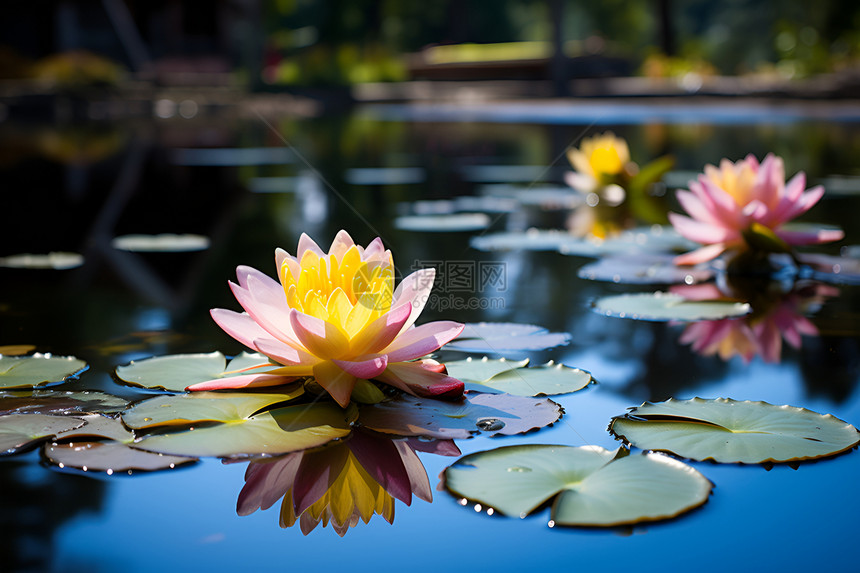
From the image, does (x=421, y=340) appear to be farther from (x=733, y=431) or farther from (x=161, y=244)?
(x=161, y=244)

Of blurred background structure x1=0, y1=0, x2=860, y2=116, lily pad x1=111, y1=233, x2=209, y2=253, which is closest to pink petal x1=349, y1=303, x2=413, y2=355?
lily pad x1=111, y1=233, x2=209, y2=253

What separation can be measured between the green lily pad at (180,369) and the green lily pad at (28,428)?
171mm

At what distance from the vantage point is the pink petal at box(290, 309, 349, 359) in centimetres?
104

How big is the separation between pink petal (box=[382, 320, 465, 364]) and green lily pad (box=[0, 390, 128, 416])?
0.37 m

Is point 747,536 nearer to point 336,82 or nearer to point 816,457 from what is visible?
point 816,457

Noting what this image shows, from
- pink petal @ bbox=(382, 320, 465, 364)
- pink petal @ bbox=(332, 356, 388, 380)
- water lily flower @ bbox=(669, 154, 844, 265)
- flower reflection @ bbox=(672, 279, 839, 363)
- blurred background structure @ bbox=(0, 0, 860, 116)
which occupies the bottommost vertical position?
pink petal @ bbox=(332, 356, 388, 380)

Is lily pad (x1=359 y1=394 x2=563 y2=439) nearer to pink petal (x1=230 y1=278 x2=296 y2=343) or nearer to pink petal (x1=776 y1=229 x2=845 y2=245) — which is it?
pink petal (x1=230 y1=278 x2=296 y2=343)

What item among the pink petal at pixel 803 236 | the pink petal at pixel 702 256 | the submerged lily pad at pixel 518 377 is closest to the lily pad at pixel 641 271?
the pink petal at pixel 702 256

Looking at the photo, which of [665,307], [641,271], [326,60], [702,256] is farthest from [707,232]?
[326,60]

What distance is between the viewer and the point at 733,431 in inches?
41.5

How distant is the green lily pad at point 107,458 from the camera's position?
0.94 m

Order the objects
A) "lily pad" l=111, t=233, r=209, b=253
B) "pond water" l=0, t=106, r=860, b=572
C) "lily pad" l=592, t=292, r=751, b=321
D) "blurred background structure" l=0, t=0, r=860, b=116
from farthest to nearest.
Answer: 1. "blurred background structure" l=0, t=0, r=860, b=116
2. "lily pad" l=111, t=233, r=209, b=253
3. "lily pad" l=592, t=292, r=751, b=321
4. "pond water" l=0, t=106, r=860, b=572

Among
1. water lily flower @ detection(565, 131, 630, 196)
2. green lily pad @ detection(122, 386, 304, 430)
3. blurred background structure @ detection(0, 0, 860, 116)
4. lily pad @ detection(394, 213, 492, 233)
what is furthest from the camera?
blurred background structure @ detection(0, 0, 860, 116)

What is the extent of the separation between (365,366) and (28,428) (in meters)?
0.42
